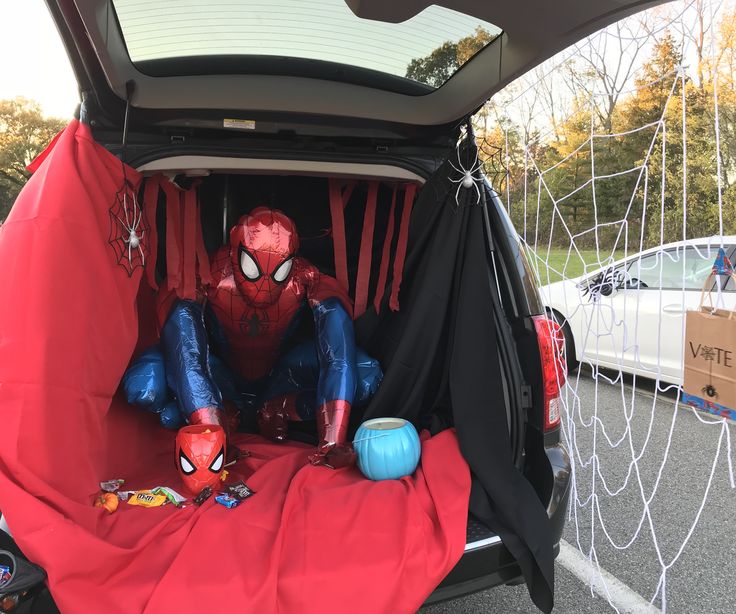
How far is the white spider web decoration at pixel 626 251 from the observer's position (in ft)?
7.04

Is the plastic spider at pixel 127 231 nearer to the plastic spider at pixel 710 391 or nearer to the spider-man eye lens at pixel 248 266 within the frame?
the spider-man eye lens at pixel 248 266

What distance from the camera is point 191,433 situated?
1.88 meters

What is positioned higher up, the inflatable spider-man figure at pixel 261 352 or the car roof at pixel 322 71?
the car roof at pixel 322 71

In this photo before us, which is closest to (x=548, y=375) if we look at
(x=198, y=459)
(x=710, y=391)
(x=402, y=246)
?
(x=710, y=391)

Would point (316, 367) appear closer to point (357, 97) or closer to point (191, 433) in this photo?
point (191, 433)

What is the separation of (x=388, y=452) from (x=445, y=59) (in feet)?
4.84

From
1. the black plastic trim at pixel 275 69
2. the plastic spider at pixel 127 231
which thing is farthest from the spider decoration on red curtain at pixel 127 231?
the black plastic trim at pixel 275 69

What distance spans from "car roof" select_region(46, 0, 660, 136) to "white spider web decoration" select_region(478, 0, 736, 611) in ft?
1.03

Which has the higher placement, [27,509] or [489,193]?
[489,193]

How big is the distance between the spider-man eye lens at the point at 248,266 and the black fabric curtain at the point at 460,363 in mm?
659

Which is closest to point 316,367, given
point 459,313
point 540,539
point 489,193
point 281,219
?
point 281,219

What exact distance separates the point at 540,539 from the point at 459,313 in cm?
82

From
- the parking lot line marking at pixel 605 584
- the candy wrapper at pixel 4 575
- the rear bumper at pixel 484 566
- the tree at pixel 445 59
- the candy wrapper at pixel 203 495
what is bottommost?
the parking lot line marking at pixel 605 584

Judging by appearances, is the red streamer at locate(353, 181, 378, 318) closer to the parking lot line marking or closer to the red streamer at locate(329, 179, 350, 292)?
the red streamer at locate(329, 179, 350, 292)
